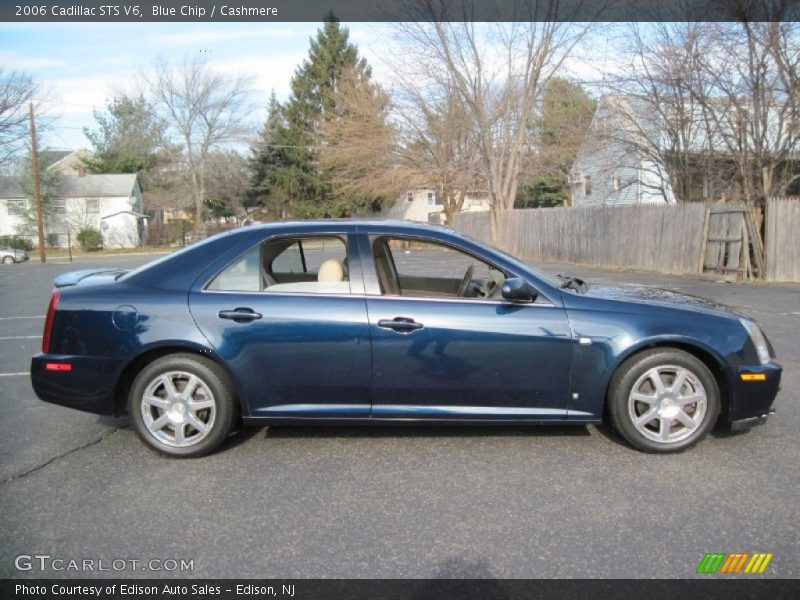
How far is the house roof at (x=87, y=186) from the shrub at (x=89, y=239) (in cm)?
840

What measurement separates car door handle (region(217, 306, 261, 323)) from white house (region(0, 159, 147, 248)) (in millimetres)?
51957

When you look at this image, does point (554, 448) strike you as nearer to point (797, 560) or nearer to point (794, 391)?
point (797, 560)

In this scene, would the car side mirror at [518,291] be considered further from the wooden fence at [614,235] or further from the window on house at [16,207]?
the window on house at [16,207]

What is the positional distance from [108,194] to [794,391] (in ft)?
192

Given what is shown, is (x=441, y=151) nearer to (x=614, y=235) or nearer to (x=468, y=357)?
(x=614, y=235)

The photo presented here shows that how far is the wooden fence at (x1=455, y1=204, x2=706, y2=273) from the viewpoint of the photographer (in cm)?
1692

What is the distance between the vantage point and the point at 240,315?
4.07 m

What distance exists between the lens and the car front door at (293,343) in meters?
4.04

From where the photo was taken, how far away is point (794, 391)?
5531mm

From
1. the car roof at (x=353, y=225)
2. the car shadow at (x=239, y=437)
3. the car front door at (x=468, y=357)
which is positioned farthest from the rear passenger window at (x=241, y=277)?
the car shadow at (x=239, y=437)

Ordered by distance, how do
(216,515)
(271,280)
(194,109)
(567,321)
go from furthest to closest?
1. (194,109)
2. (271,280)
3. (567,321)
4. (216,515)

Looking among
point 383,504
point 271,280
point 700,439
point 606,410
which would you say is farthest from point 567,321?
point 271,280

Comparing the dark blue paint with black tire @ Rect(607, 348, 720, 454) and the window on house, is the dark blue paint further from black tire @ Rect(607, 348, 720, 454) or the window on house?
the window on house

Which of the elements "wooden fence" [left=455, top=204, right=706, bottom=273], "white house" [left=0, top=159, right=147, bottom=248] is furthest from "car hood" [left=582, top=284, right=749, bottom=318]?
"white house" [left=0, top=159, right=147, bottom=248]
